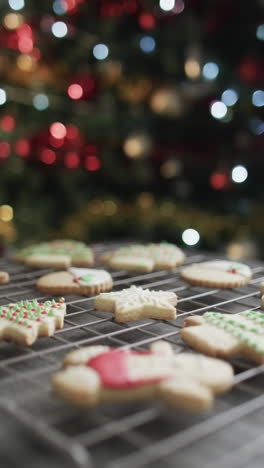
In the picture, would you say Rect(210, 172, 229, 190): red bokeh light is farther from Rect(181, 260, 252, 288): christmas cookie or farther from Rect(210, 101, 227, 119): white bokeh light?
Rect(181, 260, 252, 288): christmas cookie

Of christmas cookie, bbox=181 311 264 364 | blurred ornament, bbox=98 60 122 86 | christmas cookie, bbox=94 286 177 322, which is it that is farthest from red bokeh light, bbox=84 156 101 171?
christmas cookie, bbox=181 311 264 364

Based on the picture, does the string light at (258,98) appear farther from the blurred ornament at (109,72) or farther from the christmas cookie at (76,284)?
the christmas cookie at (76,284)

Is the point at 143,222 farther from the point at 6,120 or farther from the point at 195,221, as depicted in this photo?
the point at 6,120

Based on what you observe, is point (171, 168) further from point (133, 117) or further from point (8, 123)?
point (8, 123)

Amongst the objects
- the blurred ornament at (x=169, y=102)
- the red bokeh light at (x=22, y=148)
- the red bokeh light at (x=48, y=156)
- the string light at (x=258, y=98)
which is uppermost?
the blurred ornament at (x=169, y=102)

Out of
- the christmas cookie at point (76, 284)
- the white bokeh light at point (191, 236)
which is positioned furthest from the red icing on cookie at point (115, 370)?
the white bokeh light at point (191, 236)
